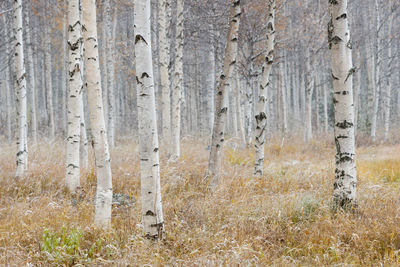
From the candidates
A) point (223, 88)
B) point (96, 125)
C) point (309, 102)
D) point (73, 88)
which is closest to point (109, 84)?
point (73, 88)

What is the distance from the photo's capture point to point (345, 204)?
4.33m

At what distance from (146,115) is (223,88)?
2520 millimetres

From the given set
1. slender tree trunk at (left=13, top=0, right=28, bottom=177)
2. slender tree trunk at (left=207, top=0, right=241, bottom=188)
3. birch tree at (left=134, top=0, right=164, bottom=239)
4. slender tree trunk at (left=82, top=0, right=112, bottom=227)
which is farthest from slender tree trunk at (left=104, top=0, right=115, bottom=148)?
birch tree at (left=134, top=0, right=164, bottom=239)

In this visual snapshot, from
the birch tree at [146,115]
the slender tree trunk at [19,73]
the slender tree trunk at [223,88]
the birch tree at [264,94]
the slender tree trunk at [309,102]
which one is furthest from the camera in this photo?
the slender tree trunk at [309,102]

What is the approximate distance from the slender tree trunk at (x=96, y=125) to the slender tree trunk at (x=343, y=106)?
3077 mm

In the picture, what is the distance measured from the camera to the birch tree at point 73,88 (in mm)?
5426

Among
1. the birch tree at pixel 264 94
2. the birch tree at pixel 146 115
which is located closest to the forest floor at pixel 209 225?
the birch tree at pixel 146 115

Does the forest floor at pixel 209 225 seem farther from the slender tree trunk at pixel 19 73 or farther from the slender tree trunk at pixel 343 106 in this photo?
the slender tree trunk at pixel 19 73

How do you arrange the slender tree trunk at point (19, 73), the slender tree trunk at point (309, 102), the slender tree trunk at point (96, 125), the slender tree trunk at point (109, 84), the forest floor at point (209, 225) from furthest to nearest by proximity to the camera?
the slender tree trunk at point (309, 102)
the slender tree trunk at point (109, 84)
the slender tree trunk at point (19, 73)
the slender tree trunk at point (96, 125)
the forest floor at point (209, 225)

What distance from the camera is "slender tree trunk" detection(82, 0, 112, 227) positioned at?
3.89m

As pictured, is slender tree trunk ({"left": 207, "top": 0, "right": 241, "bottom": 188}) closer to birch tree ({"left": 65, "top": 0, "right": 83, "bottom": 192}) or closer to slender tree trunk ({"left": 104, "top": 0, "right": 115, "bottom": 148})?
birch tree ({"left": 65, "top": 0, "right": 83, "bottom": 192})

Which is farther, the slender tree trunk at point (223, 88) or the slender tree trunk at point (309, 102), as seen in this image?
the slender tree trunk at point (309, 102)

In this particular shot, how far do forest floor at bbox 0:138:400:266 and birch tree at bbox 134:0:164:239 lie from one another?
0.36 meters

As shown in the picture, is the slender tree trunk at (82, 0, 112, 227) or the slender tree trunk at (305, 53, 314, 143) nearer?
the slender tree trunk at (82, 0, 112, 227)
